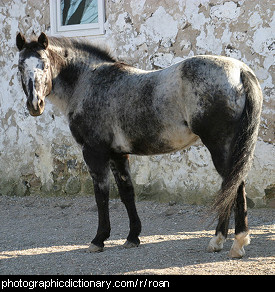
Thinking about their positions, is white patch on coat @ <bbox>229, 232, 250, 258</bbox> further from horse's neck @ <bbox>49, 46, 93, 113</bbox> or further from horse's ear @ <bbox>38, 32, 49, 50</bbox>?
horse's ear @ <bbox>38, 32, 49, 50</bbox>

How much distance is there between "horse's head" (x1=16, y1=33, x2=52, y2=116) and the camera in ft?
15.6

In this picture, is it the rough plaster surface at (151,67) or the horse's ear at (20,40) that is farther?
the rough plaster surface at (151,67)

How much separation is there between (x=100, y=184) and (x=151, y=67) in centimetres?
290

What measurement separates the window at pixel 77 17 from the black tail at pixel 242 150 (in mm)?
4145

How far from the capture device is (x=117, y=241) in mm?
5469

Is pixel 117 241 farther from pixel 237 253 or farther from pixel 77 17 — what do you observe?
pixel 77 17

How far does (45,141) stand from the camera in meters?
8.27

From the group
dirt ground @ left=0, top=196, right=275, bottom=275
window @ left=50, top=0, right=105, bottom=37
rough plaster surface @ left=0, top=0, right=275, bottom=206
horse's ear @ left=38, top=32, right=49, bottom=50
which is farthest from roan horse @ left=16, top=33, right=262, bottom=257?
window @ left=50, top=0, right=105, bottom=37

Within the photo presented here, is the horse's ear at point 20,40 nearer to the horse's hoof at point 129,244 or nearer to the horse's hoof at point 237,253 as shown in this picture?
the horse's hoof at point 129,244

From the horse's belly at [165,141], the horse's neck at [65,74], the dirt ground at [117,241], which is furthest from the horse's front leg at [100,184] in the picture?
the horse's neck at [65,74]

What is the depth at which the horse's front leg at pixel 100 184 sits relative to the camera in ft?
16.5

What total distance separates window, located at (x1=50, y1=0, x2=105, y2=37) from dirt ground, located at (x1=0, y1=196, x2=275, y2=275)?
2.65 metres

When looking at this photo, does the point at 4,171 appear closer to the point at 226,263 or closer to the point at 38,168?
the point at 38,168

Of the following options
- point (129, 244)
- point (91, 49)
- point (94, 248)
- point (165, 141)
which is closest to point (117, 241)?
point (129, 244)
